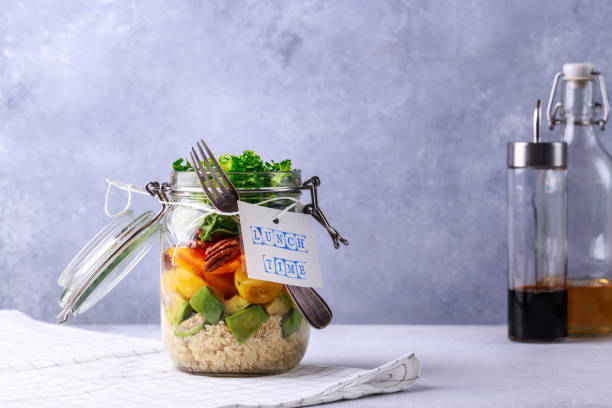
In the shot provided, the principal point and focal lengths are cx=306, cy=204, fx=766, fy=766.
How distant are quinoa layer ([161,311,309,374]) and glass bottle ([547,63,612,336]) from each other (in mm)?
490

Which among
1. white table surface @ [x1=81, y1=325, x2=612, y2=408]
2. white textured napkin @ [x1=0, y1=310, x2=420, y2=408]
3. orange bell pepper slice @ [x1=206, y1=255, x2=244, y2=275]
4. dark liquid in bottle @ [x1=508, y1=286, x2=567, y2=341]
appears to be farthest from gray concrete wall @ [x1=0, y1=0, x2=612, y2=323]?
orange bell pepper slice @ [x1=206, y1=255, x2=244, y2=275]

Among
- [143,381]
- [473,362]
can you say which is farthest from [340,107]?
[143,381]

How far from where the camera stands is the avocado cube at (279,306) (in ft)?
2.66

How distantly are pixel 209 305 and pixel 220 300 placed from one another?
0.04 ft

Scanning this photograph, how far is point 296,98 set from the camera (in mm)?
1323

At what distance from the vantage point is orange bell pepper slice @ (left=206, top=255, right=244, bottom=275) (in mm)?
797

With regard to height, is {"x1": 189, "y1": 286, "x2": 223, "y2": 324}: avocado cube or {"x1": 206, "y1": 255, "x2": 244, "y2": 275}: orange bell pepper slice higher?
{"x1": 206, "y1": 255, "x2": 244, "y2": 275}: orange bell pepper slice

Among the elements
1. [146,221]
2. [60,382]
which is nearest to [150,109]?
[146,221]

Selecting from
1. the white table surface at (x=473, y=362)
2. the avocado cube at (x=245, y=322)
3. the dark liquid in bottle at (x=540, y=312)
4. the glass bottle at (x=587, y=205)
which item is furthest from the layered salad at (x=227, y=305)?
the glass bottle at (x=587, y=205)

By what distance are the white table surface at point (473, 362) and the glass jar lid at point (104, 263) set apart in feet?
0.89

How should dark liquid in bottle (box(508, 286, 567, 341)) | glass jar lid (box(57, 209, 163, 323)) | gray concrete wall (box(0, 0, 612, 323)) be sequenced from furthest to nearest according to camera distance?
gray concrete wall (box(0, 0, 612, 323)) → dark liquid in bottle (box(508, 286, 567, 341)) → glass jar lid (box(57, 209, 163, 323))

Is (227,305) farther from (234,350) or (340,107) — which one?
(340,107)

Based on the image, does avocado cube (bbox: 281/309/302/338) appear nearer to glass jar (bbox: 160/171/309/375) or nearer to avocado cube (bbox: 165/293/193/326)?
glass jar (bbox: 160/171/309/375)

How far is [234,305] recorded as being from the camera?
80 cm
